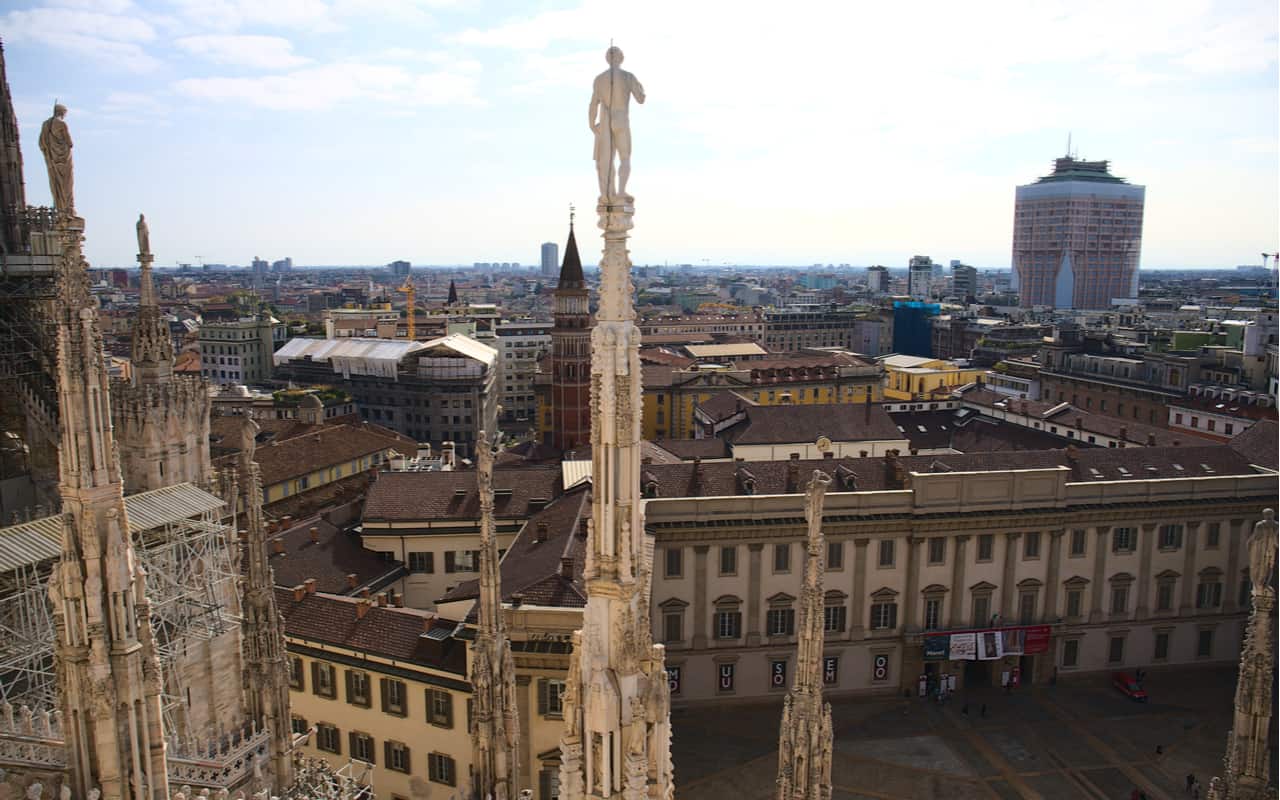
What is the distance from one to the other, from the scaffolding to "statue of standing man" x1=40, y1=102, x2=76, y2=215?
29.7 feet

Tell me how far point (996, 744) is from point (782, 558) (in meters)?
10.6

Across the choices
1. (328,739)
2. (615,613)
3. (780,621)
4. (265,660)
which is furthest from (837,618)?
(615,613)

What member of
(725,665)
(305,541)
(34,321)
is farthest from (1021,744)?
(34,321)

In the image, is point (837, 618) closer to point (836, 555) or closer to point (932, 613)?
point (836, 555)

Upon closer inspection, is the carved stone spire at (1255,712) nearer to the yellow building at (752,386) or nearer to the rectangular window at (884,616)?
the rectangular window at (884,616)

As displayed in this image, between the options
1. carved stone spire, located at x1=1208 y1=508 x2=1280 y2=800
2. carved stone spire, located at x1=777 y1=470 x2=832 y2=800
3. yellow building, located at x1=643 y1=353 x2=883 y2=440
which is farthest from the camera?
yellow building, located at x1=643 y1=353 x2=883 y2=440

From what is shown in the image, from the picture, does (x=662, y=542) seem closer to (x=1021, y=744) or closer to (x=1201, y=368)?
(x=1021, y=744)

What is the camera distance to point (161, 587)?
2059 centimetres

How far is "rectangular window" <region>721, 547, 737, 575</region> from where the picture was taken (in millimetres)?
37406

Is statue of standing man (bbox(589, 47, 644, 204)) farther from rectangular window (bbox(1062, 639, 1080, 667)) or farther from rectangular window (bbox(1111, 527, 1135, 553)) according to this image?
rectangular window (bbox(1062, 639, 1080, 667))

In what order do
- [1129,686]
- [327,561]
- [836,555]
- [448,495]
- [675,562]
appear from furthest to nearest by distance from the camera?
1. [448,495]
2. [1129,686]
3. [836,555]
4. [675,562]
5. [327,561]

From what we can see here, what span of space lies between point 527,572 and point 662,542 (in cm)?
889

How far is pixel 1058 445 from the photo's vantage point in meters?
53.7

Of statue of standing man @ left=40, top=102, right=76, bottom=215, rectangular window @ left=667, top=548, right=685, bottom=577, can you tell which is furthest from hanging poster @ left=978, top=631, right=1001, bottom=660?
statue of standing man @ left=40, top=102, right=76, bottom=215
